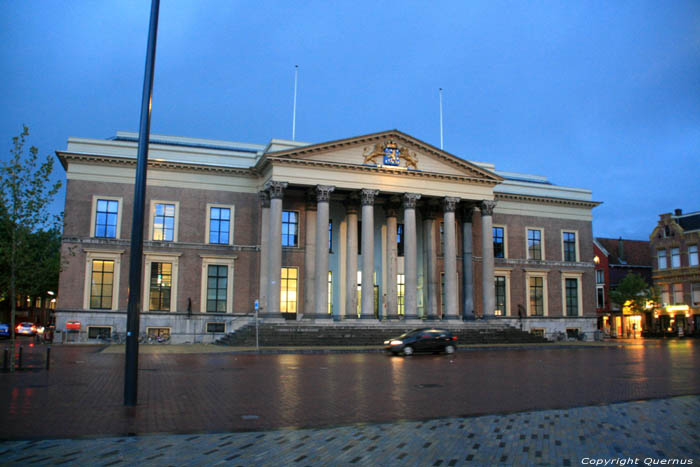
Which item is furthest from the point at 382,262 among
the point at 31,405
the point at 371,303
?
the point at 31,405

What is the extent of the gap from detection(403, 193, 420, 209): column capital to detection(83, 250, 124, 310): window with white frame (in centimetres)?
2224

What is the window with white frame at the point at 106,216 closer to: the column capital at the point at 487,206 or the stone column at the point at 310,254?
the stone column at the point at 310,254

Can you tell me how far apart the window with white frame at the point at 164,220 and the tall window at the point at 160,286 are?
7.21ft

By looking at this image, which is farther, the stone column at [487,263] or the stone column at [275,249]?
the stone column at [487,263]

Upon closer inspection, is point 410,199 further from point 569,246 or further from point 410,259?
point 569,246

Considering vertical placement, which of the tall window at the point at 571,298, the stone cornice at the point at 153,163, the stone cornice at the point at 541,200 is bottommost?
the tall window at the point at 571,298

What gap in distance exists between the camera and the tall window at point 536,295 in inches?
2157

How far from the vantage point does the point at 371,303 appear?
42938mm

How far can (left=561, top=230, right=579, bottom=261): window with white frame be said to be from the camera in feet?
187

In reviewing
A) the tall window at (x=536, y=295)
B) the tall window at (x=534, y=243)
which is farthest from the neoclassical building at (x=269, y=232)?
the tall window at (x=534, y=243)

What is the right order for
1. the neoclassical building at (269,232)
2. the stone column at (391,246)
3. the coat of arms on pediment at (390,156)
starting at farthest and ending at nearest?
the stone column at (391,246) → the coat of arms on pediment at (390,156) → the neoclassical building at (269,232)

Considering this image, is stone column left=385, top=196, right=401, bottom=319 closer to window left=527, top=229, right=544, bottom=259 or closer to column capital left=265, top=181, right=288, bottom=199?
column capital left=265, top=181, right=288, bottom=199

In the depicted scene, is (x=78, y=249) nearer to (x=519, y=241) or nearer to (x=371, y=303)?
(x=371, y=303)

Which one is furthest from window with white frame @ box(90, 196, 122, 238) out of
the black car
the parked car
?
the parked car
